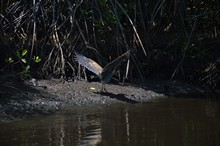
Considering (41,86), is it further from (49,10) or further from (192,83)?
(192,83)

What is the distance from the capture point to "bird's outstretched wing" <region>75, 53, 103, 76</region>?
26.9ft

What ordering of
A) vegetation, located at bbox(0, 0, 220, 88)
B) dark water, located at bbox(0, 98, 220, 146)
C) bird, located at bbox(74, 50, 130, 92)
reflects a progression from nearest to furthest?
dark water, located at bbox(0, 98, 220, 146) < bird, located at bbox(74, 50, 130, 92) < vegetation, located at bbox(0, 0, 220, 88)

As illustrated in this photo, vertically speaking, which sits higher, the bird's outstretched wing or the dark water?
the bird's outstretched wing

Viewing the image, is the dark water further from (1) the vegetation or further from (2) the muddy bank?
(1) the vegetation

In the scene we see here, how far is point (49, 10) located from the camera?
29.8 feet

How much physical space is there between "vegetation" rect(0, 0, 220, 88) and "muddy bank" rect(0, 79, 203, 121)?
26 cm

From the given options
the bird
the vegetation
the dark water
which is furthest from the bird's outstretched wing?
Answer: the dark water

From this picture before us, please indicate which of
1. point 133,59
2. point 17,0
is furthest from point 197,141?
point 17,0

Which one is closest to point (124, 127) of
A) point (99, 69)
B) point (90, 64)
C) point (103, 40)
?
point (99, 69)

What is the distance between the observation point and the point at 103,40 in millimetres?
9266

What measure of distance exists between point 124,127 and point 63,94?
180 centimetres

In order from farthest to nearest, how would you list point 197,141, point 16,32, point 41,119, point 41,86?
point 16,32
point 41,86
point 41,119
point 197,141

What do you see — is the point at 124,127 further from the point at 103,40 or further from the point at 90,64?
the point at 103,40

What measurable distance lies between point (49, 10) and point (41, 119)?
257 centimetres
